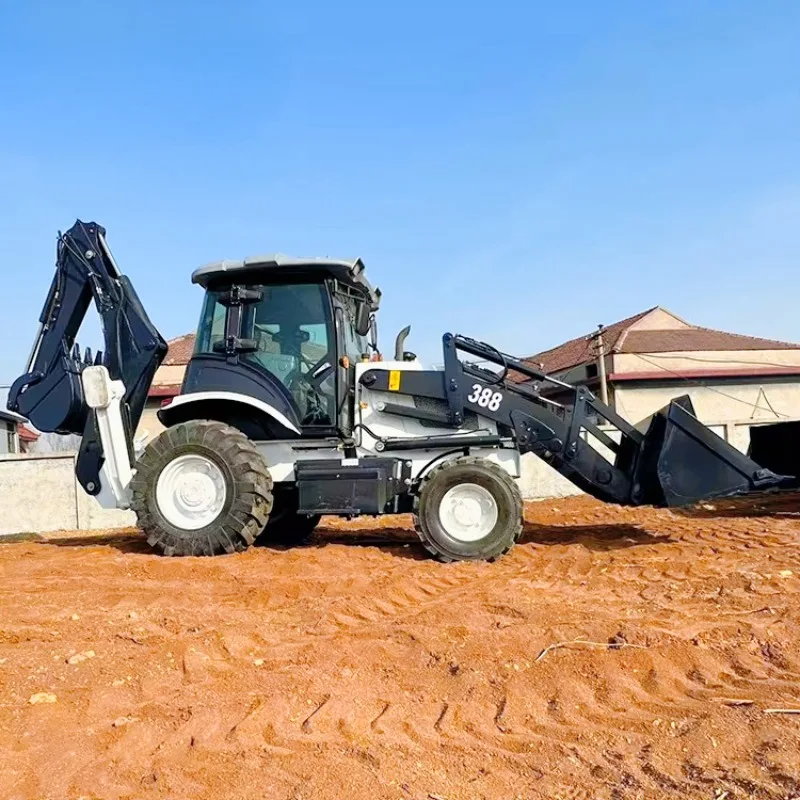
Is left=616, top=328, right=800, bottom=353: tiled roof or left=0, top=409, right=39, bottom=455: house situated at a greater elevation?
left=616, top=328, right=800, bottom=353: tiled roof

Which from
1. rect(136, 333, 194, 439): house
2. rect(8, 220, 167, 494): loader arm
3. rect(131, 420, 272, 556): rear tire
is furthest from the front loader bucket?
rect(136, 333, 194, 439): house

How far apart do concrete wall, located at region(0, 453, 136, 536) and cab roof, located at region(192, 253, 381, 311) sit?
694 cm

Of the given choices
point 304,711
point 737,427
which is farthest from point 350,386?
point 737,427

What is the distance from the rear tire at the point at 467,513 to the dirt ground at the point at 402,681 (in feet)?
1.65

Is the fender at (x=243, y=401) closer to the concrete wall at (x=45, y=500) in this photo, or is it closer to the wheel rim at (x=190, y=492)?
the wheel rim at (x=190, y=492)

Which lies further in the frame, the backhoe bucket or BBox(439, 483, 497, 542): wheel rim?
the backhoe bucket

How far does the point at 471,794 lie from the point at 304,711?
1.02 metres

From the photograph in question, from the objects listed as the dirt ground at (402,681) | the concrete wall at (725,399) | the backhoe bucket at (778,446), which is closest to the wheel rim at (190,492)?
the dirt ground at (402,681)

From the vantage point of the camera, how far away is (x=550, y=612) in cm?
477

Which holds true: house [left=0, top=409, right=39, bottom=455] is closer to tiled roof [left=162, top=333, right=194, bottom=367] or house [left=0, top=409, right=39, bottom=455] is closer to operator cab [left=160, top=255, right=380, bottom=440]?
tiled roof [left=162, top=333, right=194, bottom=367]

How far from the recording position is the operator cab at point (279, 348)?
758 centimetres

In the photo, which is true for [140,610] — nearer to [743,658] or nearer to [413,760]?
[413,760]

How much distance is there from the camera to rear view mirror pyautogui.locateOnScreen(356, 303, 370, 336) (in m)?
8.09

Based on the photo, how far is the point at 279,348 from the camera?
7668 mm
